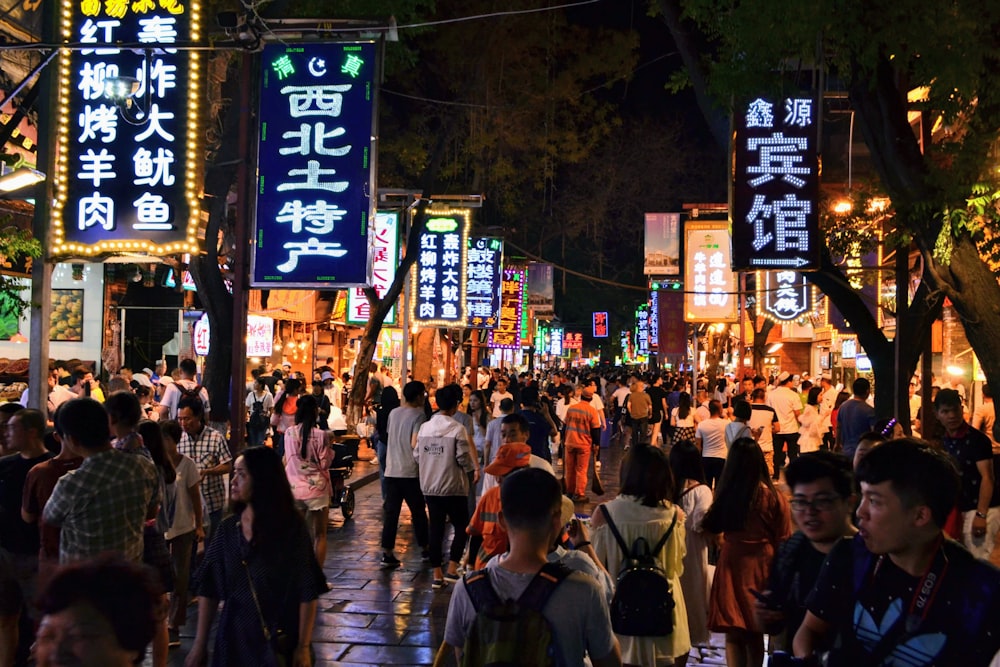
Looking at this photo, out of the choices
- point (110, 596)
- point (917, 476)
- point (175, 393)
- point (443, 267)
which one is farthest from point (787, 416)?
point (110, 596)

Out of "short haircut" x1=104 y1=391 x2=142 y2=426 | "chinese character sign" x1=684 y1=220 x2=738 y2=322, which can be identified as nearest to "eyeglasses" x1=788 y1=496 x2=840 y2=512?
"short haircut" x1=104 y1=391 x2=142 y2=426

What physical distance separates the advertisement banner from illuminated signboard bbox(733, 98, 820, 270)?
15270 millimetres

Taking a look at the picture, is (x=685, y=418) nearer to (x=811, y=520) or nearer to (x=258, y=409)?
(x=258, y=409)

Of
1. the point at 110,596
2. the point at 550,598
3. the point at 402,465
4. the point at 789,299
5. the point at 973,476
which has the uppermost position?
the point at 789,299

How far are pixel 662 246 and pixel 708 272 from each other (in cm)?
298

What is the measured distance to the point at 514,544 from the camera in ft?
11.7

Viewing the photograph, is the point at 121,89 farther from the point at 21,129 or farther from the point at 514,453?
the point at 21,129

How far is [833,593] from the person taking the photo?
10.8 feet

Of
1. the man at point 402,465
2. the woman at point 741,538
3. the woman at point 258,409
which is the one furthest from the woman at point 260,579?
the woman at point 258,409

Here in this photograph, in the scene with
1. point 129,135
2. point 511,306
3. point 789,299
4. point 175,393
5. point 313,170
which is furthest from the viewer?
point 511,306

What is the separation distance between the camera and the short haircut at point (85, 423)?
215 inches

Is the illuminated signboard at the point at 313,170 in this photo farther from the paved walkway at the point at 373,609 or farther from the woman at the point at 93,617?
the woman at the point at 93,617

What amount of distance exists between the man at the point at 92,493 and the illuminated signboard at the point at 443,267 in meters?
18.8

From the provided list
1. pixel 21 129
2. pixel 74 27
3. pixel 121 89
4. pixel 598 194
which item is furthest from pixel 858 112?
pixel 598 194
